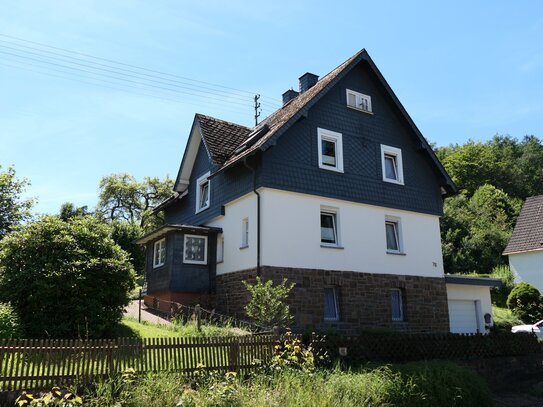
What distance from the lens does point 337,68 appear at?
67.7 feet

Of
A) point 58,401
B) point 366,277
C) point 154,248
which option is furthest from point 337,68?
point 58,401

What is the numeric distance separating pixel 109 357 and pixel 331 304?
10.4 meters

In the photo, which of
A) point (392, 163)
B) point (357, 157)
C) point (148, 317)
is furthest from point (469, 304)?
point (148, 317)

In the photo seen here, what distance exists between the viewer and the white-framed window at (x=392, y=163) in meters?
20.6

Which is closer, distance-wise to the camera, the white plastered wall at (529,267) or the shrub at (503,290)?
the white plastered wall at (529,267)

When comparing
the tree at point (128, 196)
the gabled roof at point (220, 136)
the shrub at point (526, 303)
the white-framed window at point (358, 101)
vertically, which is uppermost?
the tree at point (128, 196)

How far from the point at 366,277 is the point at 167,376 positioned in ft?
Answer: 36.7

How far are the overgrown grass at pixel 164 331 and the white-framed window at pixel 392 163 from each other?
995 cm

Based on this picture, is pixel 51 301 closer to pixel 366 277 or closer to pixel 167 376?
pixel 167 376

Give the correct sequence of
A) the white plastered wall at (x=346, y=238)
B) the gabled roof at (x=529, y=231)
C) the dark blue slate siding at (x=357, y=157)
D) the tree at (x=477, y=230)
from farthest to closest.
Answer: the tree at (x=477, y=230)
the gabled roof at (x=529, y=231)
the dark blue slate siding at (x=357, y=157)
the white plastered wall at (x=346, y=238)

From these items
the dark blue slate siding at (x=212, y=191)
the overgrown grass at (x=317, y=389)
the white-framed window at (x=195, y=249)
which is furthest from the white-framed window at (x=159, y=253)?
the overgrown grass at (x=317, y=389)

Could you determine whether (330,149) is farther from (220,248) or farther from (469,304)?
(469,304)

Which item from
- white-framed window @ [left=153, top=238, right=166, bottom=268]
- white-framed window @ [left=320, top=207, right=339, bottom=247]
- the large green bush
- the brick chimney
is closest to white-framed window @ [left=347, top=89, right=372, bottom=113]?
the brick chimney

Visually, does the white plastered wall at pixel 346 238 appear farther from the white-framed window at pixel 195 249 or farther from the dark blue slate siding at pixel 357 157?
the white-framed window at pixel 195 249
